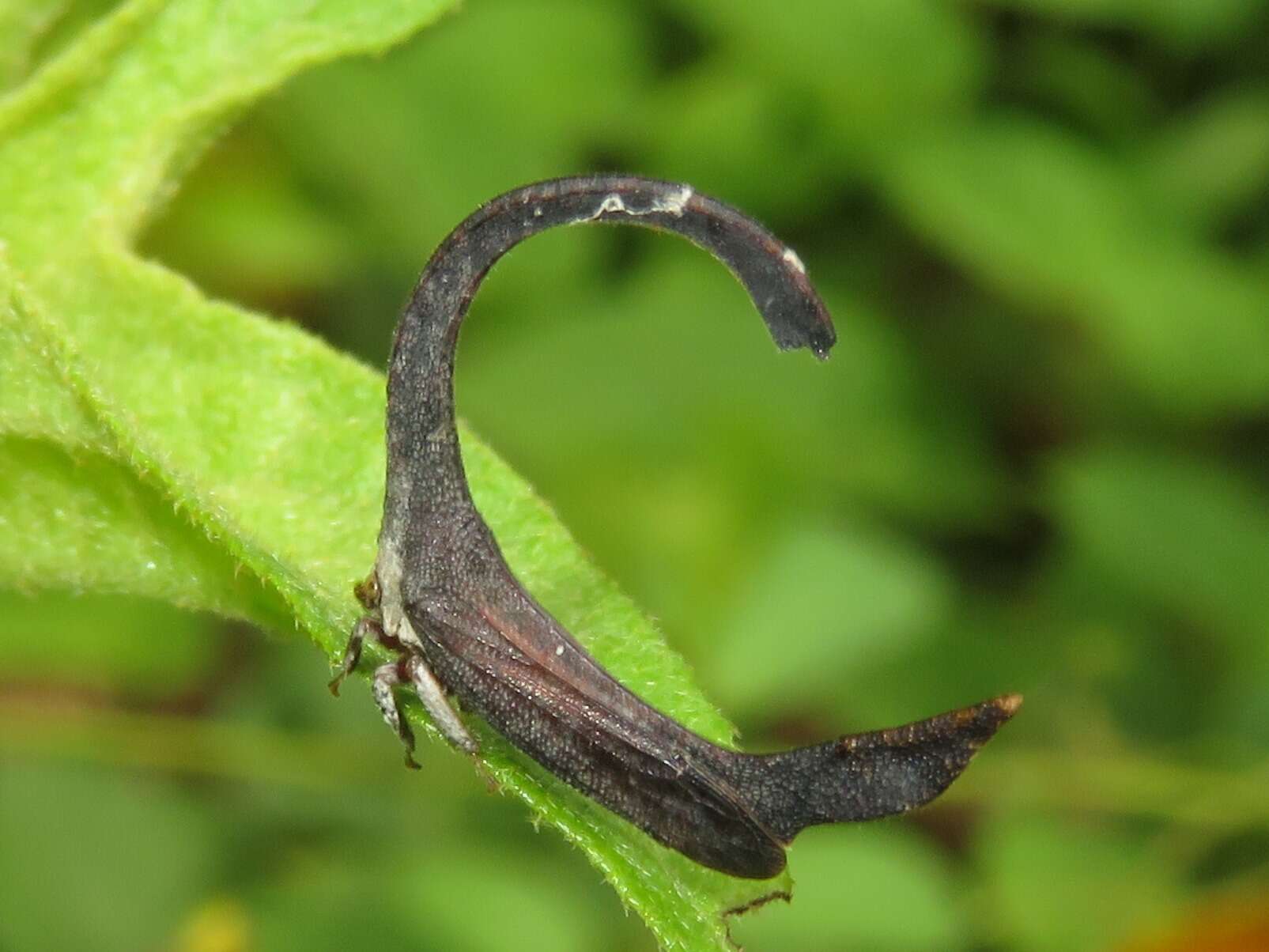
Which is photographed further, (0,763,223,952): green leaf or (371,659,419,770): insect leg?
(0,763,223,952): green leaf

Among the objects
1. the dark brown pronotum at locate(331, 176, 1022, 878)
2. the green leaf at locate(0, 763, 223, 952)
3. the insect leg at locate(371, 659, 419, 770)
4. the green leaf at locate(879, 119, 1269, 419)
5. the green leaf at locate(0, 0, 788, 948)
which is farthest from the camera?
the green leaf at locate(879, 119, 1269, 419)

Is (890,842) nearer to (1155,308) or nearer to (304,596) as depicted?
(1155,308)

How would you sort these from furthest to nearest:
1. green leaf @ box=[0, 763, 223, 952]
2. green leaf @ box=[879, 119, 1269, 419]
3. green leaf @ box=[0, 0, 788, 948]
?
green leaf @ box=[879, 119, 1269, 419] < green leaf @ box=[0, 763, 223, 952] < green leaf @ box=[0, 0, 788, 948]

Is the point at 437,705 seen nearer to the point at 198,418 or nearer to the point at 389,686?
the point at 389,686

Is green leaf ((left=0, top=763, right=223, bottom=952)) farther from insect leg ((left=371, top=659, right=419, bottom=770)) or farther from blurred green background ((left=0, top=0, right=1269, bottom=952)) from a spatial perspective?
insect leg ((left=371, top=659, right=419, bottom=770))

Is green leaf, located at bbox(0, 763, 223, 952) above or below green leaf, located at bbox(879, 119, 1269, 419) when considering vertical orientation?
below

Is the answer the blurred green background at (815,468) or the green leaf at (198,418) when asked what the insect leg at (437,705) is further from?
the blurred green background at (815,468)

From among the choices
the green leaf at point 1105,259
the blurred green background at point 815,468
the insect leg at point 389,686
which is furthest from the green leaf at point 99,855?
the green leaf at point 1105,259

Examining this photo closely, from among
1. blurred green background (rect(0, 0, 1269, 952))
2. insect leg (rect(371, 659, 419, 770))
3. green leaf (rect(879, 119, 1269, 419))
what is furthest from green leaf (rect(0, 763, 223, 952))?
green leaf (rect(879, 119, 1269, 419))

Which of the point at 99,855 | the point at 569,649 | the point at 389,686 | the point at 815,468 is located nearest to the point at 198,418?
the point at 389,686
